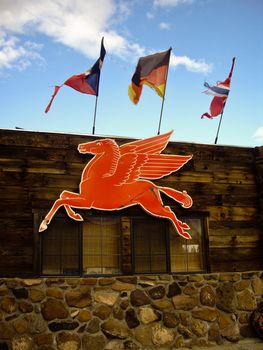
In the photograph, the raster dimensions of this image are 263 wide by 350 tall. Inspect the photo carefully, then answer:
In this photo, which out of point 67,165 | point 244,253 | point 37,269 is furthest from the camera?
point 244,253

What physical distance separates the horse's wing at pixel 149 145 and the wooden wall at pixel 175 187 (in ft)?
0.71

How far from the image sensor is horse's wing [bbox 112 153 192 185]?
11.5 m

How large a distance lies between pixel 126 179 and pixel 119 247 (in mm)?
1655

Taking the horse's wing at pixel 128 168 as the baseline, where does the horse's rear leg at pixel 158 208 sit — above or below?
below

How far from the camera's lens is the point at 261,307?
11.5m

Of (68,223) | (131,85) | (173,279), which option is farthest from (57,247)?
(131,85)

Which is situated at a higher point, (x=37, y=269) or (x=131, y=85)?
(x=131, y=85)

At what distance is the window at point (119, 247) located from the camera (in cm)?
1079

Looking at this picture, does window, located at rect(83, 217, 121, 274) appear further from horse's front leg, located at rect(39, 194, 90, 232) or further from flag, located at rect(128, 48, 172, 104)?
flag, located at rect(128, 48, 172, 104)

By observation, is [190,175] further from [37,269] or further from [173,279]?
[37,269]

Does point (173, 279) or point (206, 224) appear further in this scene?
point (206, 224)

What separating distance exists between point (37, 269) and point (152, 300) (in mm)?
2738

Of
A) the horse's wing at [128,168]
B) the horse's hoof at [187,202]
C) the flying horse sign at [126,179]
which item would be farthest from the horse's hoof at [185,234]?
the horse's wing at [128,168]

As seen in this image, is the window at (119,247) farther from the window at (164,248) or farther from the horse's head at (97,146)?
the horse's head at (97,146)
